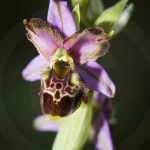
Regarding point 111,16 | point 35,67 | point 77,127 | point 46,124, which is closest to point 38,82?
point 46,124

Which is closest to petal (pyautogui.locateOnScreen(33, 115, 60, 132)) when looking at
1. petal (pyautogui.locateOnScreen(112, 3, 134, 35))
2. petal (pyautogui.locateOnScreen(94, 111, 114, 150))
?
petal (pyautogui.locateOnScreen(94, 111, 114, 150))

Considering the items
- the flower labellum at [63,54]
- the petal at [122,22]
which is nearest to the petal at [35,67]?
the flower labellum at [63,54]

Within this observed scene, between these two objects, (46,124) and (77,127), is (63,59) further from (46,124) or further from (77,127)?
(46,124)

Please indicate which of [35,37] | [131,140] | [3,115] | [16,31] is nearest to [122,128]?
[131,140]

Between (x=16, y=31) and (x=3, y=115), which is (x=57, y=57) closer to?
(x=3, y=115)

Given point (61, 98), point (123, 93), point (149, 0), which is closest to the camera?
point (61, 98)

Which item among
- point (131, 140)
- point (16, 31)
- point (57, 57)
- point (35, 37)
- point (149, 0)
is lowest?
point (131, 140)

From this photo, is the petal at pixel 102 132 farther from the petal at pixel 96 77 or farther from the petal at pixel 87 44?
the petal at pixel 87 44
